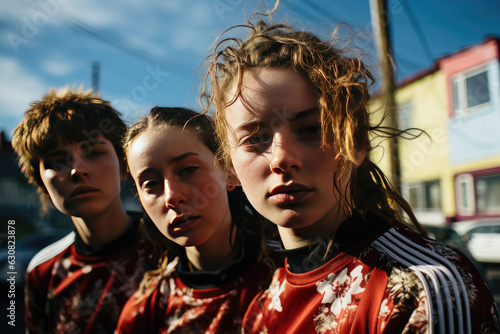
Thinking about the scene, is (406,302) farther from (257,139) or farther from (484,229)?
(484,229)

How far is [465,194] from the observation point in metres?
12.5

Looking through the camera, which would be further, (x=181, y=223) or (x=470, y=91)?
(x=470, y=91)

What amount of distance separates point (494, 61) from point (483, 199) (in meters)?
4.01

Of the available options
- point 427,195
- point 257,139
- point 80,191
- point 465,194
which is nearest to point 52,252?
point 80,191

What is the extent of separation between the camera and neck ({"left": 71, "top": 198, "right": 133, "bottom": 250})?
1.70m

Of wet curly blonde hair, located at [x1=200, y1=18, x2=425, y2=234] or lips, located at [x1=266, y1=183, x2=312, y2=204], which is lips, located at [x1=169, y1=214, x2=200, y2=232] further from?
lips, located at [x1=266, y1=183, x2=312, y2=204]

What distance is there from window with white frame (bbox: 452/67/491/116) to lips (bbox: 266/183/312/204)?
1223 centimetres

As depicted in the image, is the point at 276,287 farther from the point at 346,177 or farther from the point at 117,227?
the point at 117,227

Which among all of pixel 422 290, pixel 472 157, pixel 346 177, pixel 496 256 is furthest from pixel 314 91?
pixel 472 157

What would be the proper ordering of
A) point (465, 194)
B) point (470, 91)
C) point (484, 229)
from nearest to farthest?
point (484, 229) → point (470, 91) → point (465, 194)

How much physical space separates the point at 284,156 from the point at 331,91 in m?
0.21

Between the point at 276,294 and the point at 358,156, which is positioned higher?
the point at 358,156

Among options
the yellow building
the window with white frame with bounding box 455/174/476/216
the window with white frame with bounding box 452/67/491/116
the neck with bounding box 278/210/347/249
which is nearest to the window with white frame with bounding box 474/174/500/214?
the yellow building

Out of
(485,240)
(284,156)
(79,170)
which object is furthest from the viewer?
(485,240)
